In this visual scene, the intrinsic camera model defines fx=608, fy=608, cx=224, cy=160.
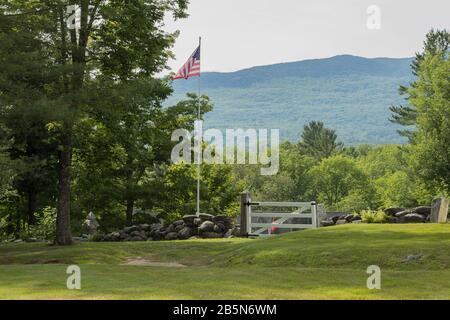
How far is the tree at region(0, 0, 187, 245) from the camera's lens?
19219 mm

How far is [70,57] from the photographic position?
74.0ft

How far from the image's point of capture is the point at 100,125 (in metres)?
24.2

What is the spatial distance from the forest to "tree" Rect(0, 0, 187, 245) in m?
0.04

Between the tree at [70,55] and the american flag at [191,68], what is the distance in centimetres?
850

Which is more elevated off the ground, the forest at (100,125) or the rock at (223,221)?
the forest at (100,125)

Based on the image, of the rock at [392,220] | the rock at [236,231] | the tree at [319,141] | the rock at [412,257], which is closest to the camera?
the rock at [412,257]

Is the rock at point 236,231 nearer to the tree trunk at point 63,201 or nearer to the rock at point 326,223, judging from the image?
the rock at point 326,223

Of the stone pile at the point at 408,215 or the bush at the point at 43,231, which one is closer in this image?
the stone pile at the point at 408,215

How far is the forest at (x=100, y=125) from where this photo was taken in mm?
19859

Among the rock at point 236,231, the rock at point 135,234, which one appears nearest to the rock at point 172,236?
the rock at point 135,234

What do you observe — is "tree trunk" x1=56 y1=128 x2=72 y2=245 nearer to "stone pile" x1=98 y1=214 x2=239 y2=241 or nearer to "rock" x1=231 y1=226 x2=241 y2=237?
"stone pile" x1=98 y1=214 x2=239 y2=241

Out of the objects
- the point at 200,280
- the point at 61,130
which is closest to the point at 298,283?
the point at 200,280

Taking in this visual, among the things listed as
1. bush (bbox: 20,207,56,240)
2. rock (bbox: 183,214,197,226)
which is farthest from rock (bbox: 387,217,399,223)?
bush (bbox: 20,207,56,240)
